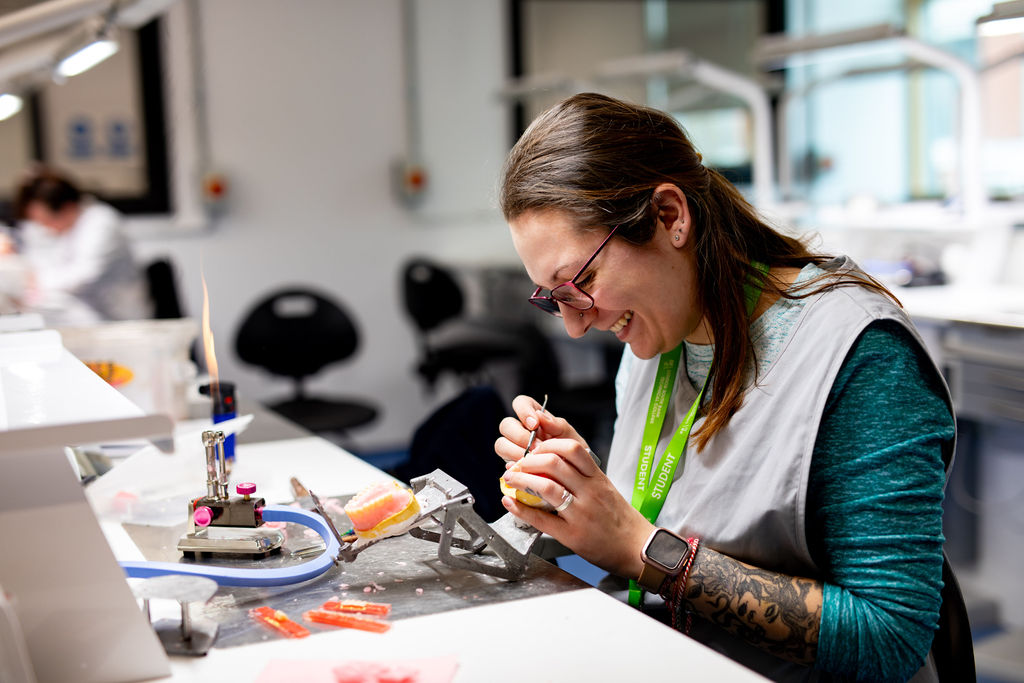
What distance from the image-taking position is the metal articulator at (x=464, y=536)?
3.83ft

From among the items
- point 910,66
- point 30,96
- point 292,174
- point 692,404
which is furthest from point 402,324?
point 692,404

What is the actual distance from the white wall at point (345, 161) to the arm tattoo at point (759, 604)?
3.41 m

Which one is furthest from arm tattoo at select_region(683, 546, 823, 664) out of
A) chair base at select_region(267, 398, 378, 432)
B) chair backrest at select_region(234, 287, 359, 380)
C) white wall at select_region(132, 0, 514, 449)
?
white wall at select_region(132, 0, 514, 449)

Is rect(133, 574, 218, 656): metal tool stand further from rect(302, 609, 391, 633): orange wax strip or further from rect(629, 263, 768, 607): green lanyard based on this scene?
rect(629, 263, 768, 607): green lanyard

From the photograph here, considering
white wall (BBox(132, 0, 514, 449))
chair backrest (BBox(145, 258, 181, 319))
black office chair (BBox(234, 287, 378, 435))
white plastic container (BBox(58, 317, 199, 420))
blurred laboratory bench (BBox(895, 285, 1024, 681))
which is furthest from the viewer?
white wall (BBox(132, 0, 514, 449))

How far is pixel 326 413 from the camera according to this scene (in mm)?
3793

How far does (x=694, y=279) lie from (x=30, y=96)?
3737 mm

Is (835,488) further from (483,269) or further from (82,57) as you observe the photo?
(483,269)

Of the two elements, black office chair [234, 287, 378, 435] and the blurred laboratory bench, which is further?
black office chair [234, 287, 378, 435]

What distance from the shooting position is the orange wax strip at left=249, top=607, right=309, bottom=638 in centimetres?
103

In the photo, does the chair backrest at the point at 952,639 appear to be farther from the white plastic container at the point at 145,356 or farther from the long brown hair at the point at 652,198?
the white plastic container at the point at 145,356

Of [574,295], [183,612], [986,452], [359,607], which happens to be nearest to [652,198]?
[574,295]

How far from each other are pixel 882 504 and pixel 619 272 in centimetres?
42

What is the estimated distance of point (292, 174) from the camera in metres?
4.66
